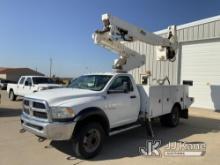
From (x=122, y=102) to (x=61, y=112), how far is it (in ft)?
6.65

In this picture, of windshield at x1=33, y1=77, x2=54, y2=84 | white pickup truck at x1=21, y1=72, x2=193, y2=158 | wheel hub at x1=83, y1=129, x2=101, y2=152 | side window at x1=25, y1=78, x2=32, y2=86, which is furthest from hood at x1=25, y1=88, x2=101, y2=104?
side window at x1=25, y1=78, x2=32, y2=86

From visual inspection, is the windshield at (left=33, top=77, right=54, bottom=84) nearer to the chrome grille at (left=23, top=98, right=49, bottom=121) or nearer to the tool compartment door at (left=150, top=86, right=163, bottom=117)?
the tool compartment door at (left=150, top=86, right=163, bottom=117)

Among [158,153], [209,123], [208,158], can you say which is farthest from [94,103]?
[209,123]

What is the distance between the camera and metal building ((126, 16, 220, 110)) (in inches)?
599

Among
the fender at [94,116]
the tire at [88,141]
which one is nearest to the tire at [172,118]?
the fender at [94,116]

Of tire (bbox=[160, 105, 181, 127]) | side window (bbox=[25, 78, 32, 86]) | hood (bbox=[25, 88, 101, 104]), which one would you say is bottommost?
tire (bbox=[160, 105, 181, 127])

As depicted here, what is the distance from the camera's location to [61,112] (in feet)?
18.7

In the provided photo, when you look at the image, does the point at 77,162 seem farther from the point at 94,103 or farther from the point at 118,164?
the point at 94,103

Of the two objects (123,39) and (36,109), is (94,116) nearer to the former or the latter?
(36,109)

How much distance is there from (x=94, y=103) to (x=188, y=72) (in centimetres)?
1182

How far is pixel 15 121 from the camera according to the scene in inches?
408

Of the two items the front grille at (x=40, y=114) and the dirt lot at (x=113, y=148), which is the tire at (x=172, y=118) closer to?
the dirt lot at (x=113, y=148)

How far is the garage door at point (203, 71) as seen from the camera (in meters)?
15.2

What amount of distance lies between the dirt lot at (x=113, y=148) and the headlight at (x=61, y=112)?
1004 millimetres
